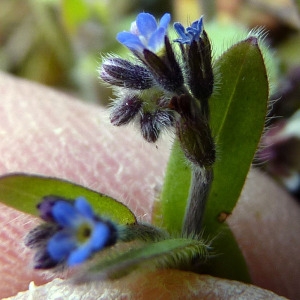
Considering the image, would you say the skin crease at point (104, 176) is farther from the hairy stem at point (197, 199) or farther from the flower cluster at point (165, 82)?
the flower cluster at point (165, 82)

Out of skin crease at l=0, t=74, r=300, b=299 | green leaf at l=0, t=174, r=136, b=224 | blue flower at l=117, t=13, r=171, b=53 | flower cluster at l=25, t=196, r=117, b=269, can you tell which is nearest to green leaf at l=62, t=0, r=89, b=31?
skin crease at l=0, t=74, r=300, b=299

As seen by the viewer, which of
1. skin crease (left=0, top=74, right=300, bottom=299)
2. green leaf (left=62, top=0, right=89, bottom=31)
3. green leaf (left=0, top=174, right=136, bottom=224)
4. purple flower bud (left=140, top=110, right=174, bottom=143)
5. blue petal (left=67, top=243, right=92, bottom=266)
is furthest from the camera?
green leaf (left=62, top=0, right=89, bottom=31)

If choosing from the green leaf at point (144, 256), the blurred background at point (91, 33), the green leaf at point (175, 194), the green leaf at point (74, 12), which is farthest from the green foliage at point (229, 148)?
the green leaf at point (74, 12)

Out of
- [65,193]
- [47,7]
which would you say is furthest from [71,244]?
[47,7]

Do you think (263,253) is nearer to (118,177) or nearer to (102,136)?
(118,177)

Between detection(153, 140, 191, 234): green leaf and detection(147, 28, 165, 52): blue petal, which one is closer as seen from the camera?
detection(147, 28, 165, 52): blue petal

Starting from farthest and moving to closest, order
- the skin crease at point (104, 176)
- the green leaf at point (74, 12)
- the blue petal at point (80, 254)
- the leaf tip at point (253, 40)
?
the green leaf at point (74, 12), the skin crease at point (104, 176), the leaf tip at point (253, 40), the blue petal at point (80, 254)

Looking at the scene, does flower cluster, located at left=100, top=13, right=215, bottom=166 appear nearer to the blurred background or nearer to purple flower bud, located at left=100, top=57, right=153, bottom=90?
purple flower bud, located at left=100, top=57, right=153, bottom=90
